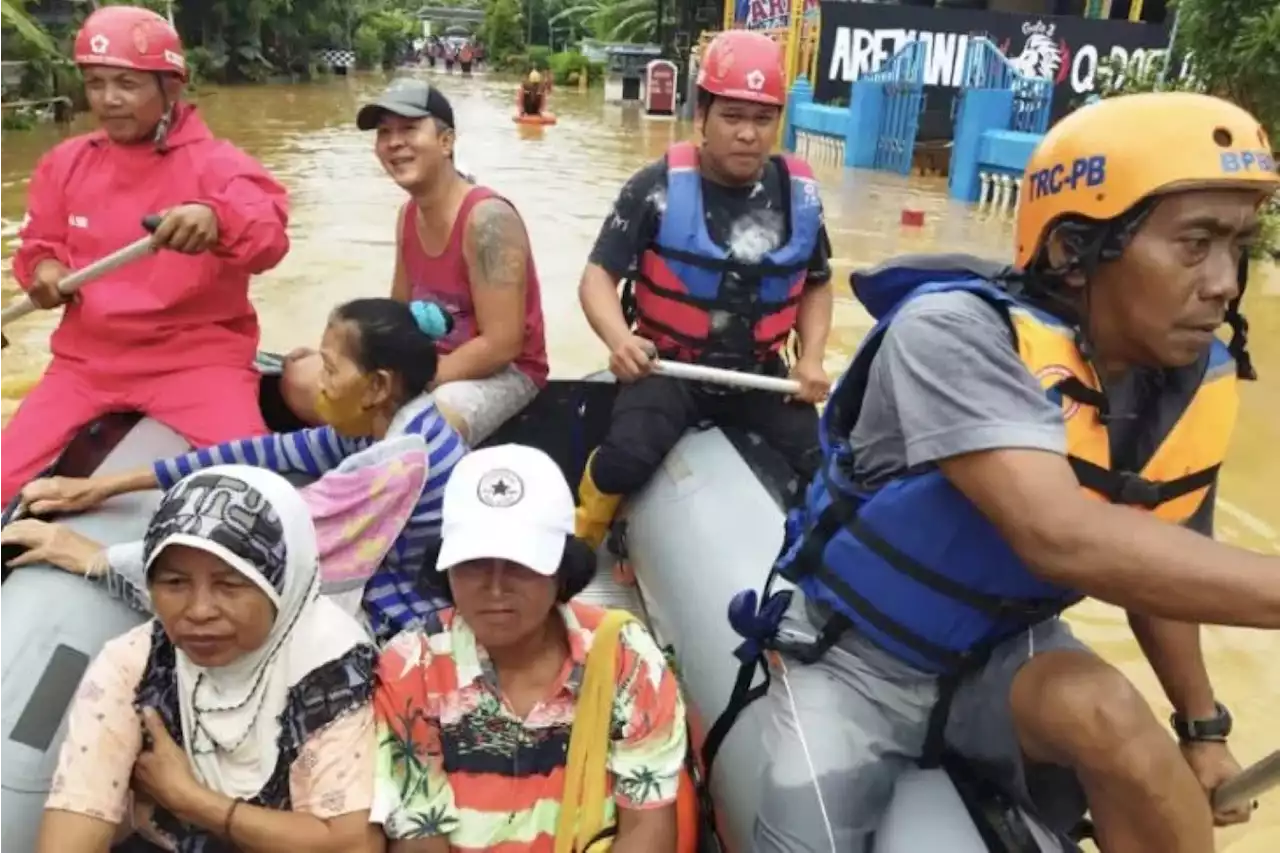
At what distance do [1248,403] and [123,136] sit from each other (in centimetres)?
581

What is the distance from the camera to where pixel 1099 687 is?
5.54ft

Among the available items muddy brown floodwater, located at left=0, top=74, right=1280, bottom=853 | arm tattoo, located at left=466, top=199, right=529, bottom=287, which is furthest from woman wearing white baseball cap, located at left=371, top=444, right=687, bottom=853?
muddy brown floodwater, located at left=0, top=74, right=1280, bottom=853

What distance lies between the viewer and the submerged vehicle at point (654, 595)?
6.24ft

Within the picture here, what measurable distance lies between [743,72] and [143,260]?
1593mm

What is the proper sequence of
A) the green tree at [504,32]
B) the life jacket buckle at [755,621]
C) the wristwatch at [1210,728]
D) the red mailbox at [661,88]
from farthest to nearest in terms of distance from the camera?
1. the green tree at [504,32]
2. the red mailbox at [661,88]
3. the life jacket buckle at [755,621]
4. the wristwatch at [1210,728]

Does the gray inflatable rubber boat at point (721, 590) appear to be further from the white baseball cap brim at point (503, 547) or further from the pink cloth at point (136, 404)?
the pink cloth at point (136, 404)

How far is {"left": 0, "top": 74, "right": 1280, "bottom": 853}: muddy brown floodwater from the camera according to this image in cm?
410

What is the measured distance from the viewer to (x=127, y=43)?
281cm

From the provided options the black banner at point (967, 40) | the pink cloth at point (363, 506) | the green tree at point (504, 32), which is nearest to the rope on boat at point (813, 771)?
the pink cloth at point (363, 506)

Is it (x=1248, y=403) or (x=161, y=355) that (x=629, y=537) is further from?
(x=1248, y=403)

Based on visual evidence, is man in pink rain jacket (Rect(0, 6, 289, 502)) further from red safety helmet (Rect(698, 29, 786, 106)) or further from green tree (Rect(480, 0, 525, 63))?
green tree (Rect(480, 0, 525, 63))

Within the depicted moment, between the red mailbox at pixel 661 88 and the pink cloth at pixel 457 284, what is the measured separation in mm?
20844

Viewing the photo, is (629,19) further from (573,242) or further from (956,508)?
(956,508)

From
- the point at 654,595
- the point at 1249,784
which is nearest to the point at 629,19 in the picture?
the point at 654,595
